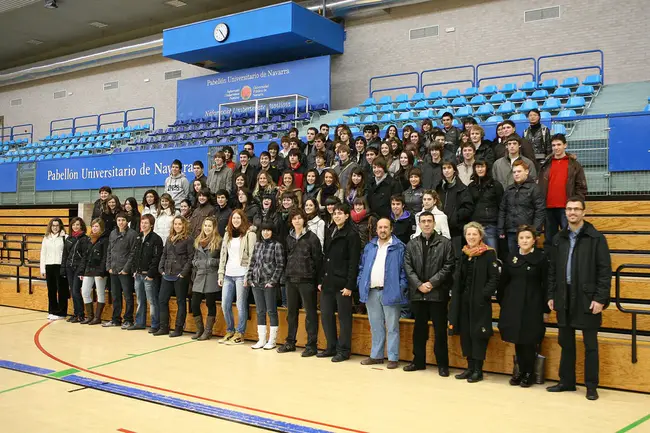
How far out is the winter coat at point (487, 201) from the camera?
670 cm

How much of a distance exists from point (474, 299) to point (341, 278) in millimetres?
1603

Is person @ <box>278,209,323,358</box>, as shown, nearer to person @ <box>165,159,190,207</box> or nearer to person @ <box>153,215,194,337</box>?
person @ <box>153,215,194,337</box>

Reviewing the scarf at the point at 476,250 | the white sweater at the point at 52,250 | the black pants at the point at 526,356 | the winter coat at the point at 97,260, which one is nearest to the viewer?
the black pants at the point at 526,356

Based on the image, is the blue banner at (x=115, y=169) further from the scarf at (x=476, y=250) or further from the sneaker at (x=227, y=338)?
the scarf at (x=476, y=250)

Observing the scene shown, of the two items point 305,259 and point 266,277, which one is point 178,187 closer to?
point 266,277

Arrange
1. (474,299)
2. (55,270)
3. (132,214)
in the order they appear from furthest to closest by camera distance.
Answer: (55,270), (132,214), (474,299)

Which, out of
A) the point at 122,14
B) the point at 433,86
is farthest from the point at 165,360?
the point at 122,14

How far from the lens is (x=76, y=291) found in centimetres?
952

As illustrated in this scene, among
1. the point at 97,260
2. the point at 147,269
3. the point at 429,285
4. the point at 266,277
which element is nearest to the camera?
the point at 429,285

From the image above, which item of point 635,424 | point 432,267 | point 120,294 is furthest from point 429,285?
point 120,294

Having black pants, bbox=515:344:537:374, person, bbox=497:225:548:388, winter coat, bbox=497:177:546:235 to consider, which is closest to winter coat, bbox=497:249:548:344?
person, bbox=497:225:548:388

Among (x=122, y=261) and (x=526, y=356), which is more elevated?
(x=122, y=261)

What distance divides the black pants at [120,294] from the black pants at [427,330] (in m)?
4.55

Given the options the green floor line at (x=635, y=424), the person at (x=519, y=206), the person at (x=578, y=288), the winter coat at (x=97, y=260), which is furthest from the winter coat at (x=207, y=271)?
the green floor line at (x=635, y=424)
